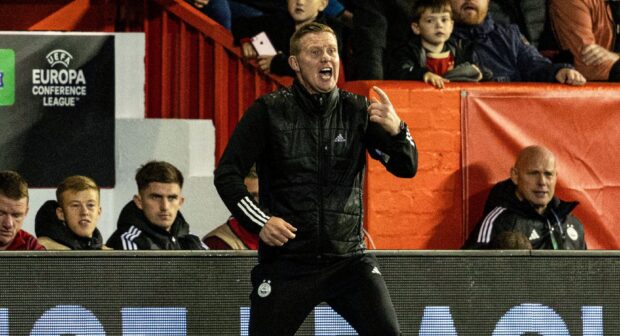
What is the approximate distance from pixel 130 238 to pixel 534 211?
257 centimetres

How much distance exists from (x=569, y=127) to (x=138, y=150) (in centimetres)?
300

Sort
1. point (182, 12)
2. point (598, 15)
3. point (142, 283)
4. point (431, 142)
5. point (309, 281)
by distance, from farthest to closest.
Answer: point (598, 15) → point (182, 12) → point (431, 142) → point (142, 283) → point (309, 281)

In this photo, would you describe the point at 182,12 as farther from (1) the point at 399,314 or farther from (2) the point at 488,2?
A: (1) the point at 399,314

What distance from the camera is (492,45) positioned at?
31.8ft

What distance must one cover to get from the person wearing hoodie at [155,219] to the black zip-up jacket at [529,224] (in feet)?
5.77

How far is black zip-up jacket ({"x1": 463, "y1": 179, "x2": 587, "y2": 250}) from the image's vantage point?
8.40 meters

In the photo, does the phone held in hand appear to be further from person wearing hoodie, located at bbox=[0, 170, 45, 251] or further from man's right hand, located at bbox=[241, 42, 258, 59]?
person wearing hoodie, located at bbox=[0, 170, 45, 251]

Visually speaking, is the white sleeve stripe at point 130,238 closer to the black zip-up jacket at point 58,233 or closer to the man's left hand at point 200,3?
the black zip-up jacket at point 58,233

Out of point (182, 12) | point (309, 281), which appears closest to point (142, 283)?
point (309, 281)

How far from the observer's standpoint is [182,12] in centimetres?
976

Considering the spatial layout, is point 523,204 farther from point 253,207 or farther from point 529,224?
point 253,207

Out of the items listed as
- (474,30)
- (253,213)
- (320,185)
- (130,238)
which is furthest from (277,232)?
(474,30)

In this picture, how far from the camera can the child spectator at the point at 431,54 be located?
913cm

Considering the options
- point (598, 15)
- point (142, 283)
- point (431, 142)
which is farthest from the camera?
point (598, 15)
